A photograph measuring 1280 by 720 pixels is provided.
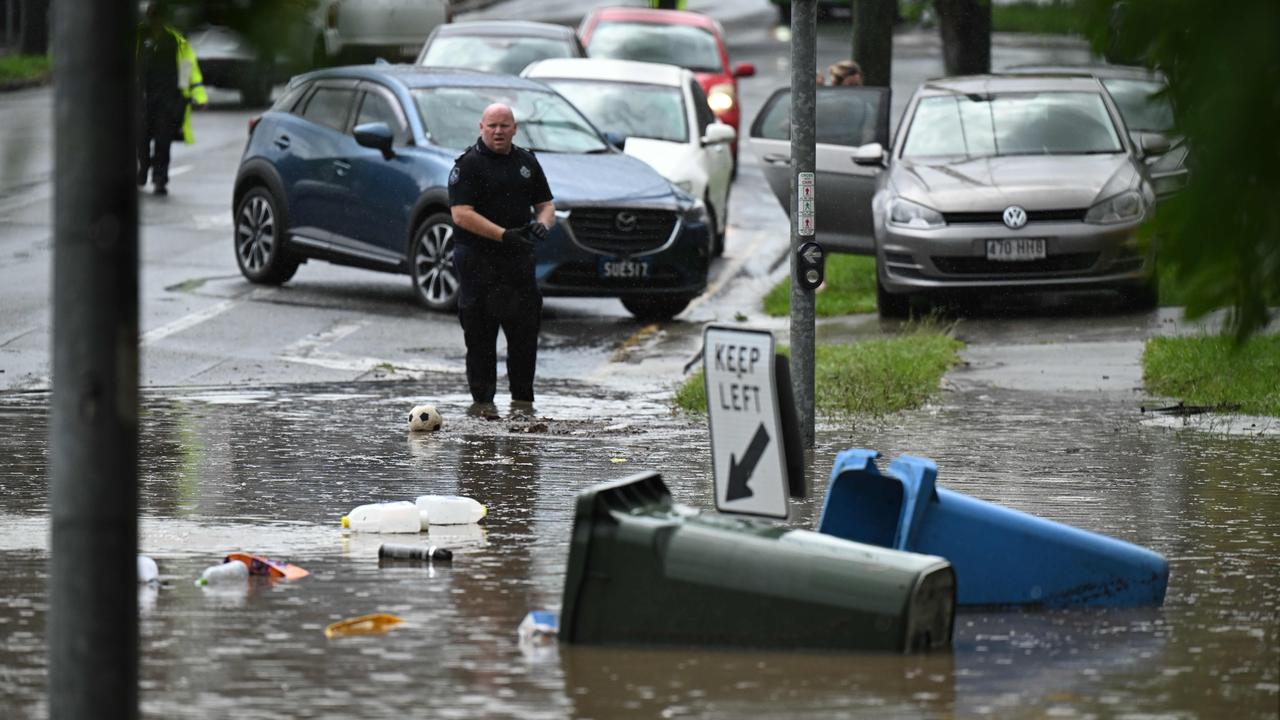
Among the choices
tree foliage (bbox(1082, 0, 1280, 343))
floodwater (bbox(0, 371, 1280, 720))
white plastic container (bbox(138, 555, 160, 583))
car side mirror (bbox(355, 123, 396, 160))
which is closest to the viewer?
tree foliage (bbox(1082, 0, 1280, 343))

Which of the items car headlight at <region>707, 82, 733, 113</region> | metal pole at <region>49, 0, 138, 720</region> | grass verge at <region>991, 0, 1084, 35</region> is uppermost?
grass verge at <region>991, 0, 1084, 35</region>

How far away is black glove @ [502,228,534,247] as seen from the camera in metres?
12.7

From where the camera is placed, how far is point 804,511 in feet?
30.6

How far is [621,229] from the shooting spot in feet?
55.2

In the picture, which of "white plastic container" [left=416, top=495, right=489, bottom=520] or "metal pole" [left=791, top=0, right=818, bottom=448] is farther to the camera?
"metal pole" [left=791, top=0, right=818, bottom=448]

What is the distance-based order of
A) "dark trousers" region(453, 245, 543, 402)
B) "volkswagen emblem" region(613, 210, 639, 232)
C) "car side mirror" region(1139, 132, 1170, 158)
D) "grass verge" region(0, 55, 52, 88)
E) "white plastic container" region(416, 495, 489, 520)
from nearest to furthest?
"car side mirror" region(1139, 132, 1170, 158)
"white plastic container" region(416, 495, 489, 520)
"dark trousers" region(453, 245, 543, 402)
"volkswagen emblem" region(613, 210, 639, 232)
"grass verge" region(0, 55, 52, 88)

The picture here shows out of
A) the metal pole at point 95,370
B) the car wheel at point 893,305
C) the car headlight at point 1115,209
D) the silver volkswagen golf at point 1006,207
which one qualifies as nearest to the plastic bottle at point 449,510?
the metal pole at point 95,370

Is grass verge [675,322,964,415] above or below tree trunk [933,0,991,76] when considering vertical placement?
below

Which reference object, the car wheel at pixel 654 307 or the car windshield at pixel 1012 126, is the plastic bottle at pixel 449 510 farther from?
the car windshield at pixel 1012 126

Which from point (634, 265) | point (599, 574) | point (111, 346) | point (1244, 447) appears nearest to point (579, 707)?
point (599, 574)

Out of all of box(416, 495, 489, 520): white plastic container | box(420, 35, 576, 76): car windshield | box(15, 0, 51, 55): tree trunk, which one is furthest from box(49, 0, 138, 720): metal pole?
box(420, 35, 576, 76): car windshield

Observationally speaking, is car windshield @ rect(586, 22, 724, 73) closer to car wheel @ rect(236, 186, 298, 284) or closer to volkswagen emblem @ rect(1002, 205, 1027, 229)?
car wheel @ rect(236, 186, 298, 284)

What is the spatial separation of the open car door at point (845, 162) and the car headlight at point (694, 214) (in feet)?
4.81

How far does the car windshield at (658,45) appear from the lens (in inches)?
1196
